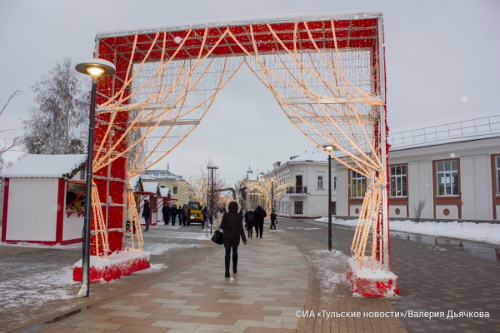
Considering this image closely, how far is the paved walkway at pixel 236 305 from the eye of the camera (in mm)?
5152

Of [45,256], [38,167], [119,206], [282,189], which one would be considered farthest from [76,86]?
[282,189]

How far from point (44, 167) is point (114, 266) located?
913cm

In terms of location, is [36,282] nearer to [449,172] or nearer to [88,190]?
[88,190]

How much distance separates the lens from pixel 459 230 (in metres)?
21.4

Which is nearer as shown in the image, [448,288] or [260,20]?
[448,288]

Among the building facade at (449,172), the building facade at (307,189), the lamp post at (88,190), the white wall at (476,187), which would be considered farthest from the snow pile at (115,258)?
the building facade at (307,189)

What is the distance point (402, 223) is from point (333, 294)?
22419 mm

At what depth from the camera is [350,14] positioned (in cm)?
752

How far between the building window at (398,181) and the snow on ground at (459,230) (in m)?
4.30

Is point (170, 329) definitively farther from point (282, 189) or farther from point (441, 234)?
point (282, 189)

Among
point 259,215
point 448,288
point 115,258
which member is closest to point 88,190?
point 115,258

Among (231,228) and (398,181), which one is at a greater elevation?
(398,181)

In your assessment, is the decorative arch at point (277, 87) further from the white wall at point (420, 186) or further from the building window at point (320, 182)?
the building window at point (320, 182)

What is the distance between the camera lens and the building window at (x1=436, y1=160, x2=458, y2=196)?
27.0 m
